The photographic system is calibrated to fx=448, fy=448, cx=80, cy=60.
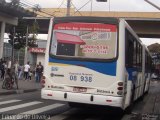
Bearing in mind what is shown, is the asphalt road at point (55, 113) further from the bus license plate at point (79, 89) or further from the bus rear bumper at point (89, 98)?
the bus license plate at point (79, 89)

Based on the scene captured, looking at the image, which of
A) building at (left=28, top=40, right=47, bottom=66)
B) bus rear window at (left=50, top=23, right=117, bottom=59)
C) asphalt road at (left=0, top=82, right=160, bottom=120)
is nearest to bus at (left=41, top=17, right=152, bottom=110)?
bus rear window at (left=50, top=23, right=117, bottom=59)

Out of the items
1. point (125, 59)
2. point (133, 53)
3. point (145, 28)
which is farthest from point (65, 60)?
point (145, 28)

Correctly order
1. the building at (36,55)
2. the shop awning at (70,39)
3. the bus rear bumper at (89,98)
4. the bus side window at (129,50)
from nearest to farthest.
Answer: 1. the bus rear bumper at (89,98)
2. the shop awning at (70,39)
3. the bus side window at (129,50)
4. the building at (36,55)

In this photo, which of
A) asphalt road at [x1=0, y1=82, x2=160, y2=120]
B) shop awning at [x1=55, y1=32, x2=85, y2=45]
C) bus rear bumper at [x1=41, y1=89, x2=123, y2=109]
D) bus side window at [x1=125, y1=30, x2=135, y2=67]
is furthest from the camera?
bus side window at [x1=125, y1=30, x2=135, y2=67]

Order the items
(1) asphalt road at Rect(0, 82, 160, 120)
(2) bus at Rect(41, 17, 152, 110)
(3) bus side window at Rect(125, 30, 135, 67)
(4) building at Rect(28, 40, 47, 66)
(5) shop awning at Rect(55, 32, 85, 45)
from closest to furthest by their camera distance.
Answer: (2) bus at Rect(41, 17, 152, 110), (1) asphalt road at Rect(0, 82, 160, 120), (5) shop awning at Rect(55, 32, 85, 45), (3) bus side window at Rect(125, 30, 135, 67), (4) building at Rect(28, 40, 47, 66)

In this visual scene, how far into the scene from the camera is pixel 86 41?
14039 millimetres

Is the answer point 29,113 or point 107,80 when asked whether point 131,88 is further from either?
point 29,113

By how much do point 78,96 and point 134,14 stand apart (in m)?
45.9

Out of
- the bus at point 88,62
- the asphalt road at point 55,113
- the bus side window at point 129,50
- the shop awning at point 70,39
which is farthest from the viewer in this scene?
the bus side window at point 129,50

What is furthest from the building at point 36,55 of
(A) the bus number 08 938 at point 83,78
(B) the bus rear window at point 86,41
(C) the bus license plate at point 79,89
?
(C) the bus license plate at point 79,89

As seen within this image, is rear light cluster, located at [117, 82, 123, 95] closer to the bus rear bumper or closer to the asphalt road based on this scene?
the bus rear bumper

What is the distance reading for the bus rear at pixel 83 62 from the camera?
13.6 m

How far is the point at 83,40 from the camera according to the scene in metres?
14.1

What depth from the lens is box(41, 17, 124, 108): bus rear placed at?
13602mm
